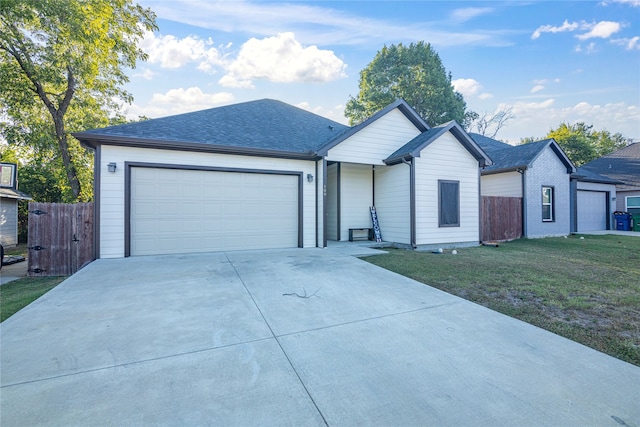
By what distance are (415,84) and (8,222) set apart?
93.9 feet

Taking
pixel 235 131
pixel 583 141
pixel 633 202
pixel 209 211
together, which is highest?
pixel 583 141

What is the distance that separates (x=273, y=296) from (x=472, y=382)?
280 cm

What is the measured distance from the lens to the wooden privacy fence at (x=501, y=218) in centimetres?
1150

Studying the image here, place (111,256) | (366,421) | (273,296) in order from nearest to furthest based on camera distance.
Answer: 1. (366,421)
2. (273,296)
3. (111,256)

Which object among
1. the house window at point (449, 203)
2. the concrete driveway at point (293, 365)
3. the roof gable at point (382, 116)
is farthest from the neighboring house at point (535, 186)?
the concrete driveway at point (293, 365)

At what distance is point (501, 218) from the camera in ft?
39.4

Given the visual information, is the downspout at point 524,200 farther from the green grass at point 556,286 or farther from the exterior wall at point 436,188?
the green grass at point 556,286

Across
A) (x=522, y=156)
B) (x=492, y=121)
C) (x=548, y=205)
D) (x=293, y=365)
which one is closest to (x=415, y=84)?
(x=492, y=121)

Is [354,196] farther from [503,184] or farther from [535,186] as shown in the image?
[535,186]

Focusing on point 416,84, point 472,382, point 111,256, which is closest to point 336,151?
point 111,256

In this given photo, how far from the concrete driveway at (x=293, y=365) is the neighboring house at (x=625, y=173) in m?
20.8

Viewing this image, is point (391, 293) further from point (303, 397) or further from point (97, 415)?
point (97, 415)

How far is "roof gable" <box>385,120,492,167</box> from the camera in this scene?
9141 mm

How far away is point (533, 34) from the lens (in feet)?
42.1
